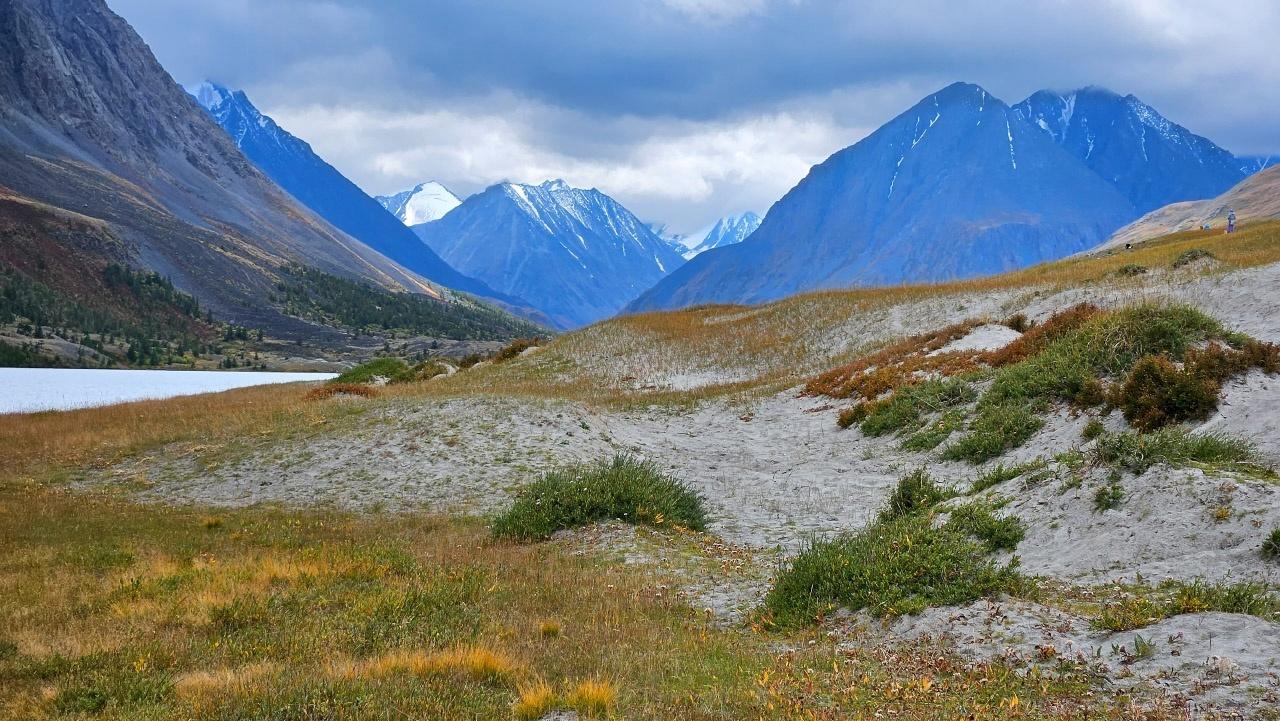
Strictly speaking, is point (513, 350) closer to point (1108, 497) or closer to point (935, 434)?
point (935, 434)

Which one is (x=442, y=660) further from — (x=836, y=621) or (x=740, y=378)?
(x=740, y=378)

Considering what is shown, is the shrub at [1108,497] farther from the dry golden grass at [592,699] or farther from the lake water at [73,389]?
the lake water at [73,389]

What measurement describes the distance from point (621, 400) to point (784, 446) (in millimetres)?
12286

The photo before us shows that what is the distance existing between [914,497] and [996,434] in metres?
6.43

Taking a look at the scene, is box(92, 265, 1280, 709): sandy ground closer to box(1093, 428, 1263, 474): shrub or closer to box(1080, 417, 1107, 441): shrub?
box(1093, 428, 1263, 474): shrub

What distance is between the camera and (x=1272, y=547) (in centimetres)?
799

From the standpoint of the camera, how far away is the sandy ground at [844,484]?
23.4 feet

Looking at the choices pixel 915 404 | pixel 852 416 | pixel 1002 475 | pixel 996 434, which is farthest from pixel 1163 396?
pixel 852 416

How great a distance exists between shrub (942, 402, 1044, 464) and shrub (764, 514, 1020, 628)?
30.4 ft

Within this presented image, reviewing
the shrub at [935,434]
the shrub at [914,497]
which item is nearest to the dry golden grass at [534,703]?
the shrub at [914,497]

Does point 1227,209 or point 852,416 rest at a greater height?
point 1227,209

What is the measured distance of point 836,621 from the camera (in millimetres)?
8750

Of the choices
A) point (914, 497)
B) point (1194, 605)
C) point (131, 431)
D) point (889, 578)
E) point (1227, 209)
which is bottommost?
point (131, 431)

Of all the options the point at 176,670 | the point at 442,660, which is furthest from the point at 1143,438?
the point at 176,670
